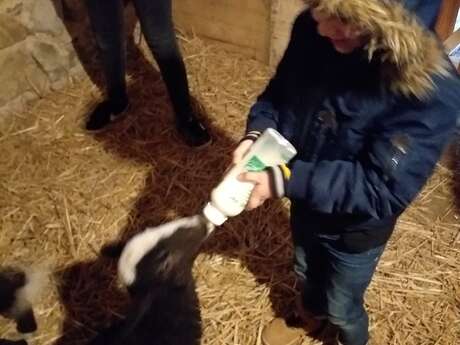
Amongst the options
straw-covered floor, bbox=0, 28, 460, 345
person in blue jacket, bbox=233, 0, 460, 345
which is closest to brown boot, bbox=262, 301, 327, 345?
straw-covered floor, bbox=0, 28, 460, 345

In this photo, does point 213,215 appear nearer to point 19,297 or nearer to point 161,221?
point 19,297

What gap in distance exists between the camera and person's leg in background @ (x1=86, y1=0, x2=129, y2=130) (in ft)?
6.88

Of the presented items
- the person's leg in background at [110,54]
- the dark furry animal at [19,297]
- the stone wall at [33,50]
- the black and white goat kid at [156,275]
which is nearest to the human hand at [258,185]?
the black and white goat kid at [156,275]

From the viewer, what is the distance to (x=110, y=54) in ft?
→ 7.41

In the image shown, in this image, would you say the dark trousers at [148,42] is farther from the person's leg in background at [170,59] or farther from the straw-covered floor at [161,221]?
the straw-covered floor at [161,221]

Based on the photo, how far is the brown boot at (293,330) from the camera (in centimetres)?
170

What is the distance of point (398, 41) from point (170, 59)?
1.34 meters

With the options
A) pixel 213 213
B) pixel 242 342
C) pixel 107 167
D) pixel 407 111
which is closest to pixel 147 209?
pixel 107 167

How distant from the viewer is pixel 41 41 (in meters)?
2.56

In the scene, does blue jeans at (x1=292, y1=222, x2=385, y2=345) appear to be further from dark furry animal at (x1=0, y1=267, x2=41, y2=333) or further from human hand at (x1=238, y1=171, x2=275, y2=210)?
dark furry animal at (x1=0, y1=267, x2=41, y2=333)

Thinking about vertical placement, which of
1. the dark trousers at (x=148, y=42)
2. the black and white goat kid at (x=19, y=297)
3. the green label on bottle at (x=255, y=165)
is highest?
the green label on bottle at (x=255, y=165)

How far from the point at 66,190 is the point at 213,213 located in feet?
3.95

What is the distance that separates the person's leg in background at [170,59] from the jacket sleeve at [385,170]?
1022 mm

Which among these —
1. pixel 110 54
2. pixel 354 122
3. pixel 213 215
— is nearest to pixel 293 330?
pixel 213 215
